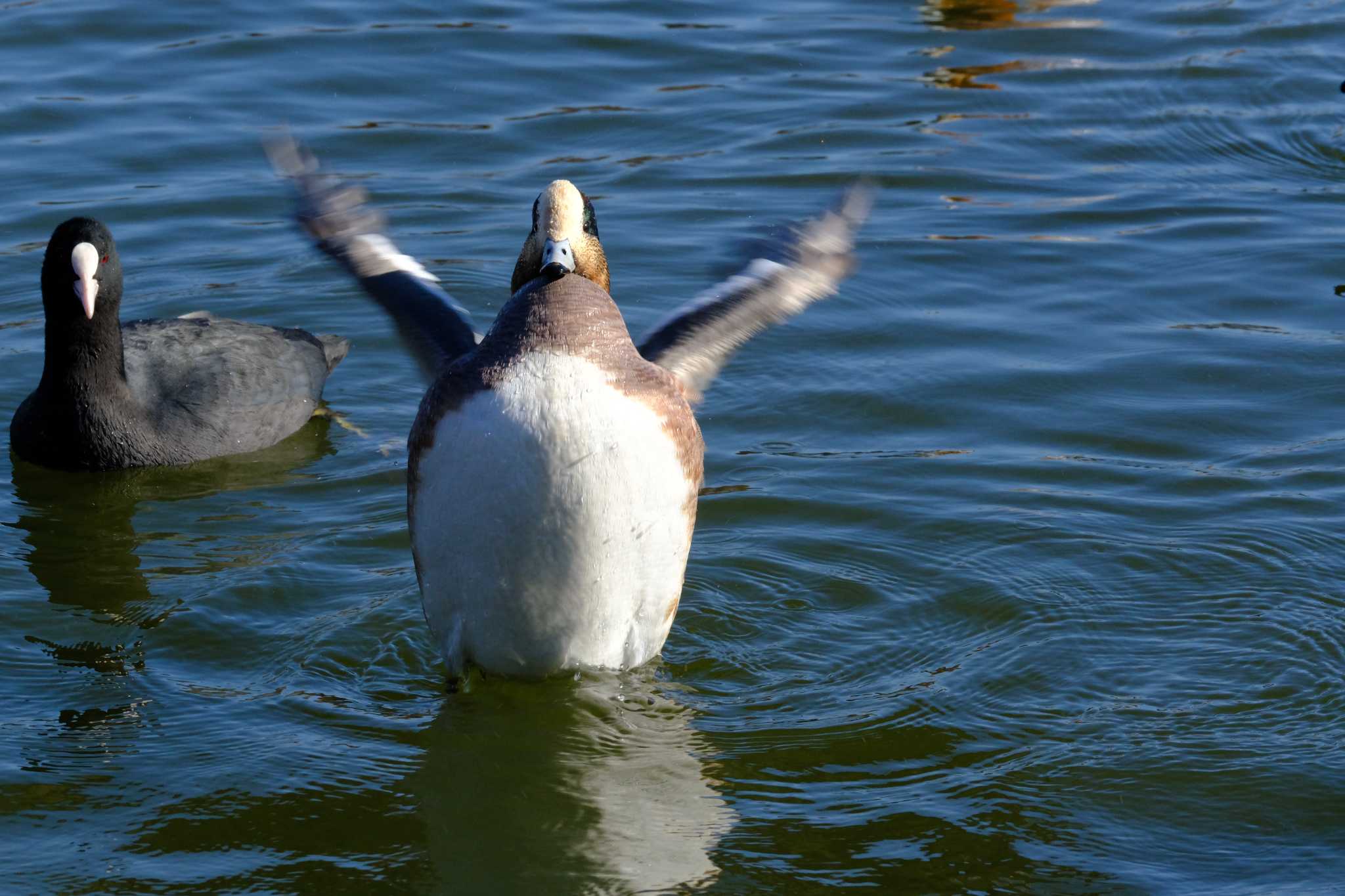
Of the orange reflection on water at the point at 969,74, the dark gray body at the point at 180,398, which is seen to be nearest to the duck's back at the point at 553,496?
the dark gray body at the point at 180,398

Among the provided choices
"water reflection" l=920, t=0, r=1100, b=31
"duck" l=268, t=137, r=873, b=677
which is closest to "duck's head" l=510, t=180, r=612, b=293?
"duck" l=268, t=137, r=873, b=677

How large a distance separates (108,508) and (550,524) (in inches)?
129

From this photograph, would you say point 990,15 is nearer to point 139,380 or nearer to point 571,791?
point 139,380

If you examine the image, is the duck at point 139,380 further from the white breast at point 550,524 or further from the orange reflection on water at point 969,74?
the orange reflection on water at point 969,74

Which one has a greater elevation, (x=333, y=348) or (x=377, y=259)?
(x=377, y=259)

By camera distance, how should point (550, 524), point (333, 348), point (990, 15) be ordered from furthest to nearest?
point (990, 15)
point (333, 348)
point (550, 524)

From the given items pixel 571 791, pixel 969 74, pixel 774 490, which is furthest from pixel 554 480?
pixel 969 74

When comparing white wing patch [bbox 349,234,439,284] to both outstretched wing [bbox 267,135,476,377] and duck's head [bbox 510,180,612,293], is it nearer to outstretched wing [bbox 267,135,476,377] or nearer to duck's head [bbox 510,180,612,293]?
outstretched wing [bbox 267,135,476,377]

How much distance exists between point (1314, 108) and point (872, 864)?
9537 millimetres

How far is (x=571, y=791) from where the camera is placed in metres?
5.74

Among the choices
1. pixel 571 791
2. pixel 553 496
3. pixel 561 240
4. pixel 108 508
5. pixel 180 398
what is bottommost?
pixel 571 791

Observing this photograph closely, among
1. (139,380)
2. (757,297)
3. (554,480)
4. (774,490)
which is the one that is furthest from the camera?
(139,380)

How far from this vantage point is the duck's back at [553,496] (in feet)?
18.4

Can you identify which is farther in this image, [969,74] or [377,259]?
[969,74]
